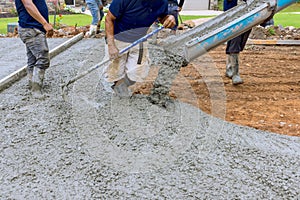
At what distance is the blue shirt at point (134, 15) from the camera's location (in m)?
3.44

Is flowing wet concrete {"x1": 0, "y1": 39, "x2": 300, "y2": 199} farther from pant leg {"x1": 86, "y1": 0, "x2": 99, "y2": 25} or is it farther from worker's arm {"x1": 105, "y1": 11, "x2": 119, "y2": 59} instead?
pant leg {"x1": 86, "y1": 0, "x2": 99, "y2": 25}

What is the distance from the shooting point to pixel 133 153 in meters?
2.67

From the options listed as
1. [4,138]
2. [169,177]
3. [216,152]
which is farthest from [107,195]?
[4,138]

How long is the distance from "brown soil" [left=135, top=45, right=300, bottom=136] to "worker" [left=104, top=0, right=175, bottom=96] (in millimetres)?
410

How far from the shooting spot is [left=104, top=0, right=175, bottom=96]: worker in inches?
137

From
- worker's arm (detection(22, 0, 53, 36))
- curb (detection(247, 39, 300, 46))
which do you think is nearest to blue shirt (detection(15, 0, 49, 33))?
worker's arm (detection(22, 0, 53, 36))

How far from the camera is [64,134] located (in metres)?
2.97

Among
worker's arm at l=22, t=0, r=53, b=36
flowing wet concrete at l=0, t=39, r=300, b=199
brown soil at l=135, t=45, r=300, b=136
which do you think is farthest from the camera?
brown soil at l=135, t=45, r=300, b=136

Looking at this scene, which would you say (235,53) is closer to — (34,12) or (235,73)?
(235,73)

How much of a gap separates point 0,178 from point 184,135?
1.39 metres

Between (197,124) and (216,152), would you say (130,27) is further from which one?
(216,152)

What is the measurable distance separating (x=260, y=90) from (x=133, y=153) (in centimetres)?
243

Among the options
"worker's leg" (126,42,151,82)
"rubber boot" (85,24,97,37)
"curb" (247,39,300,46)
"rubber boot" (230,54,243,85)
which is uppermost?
"worker's leg" (126,42,151,82)

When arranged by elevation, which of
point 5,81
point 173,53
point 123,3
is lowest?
point 5,81
